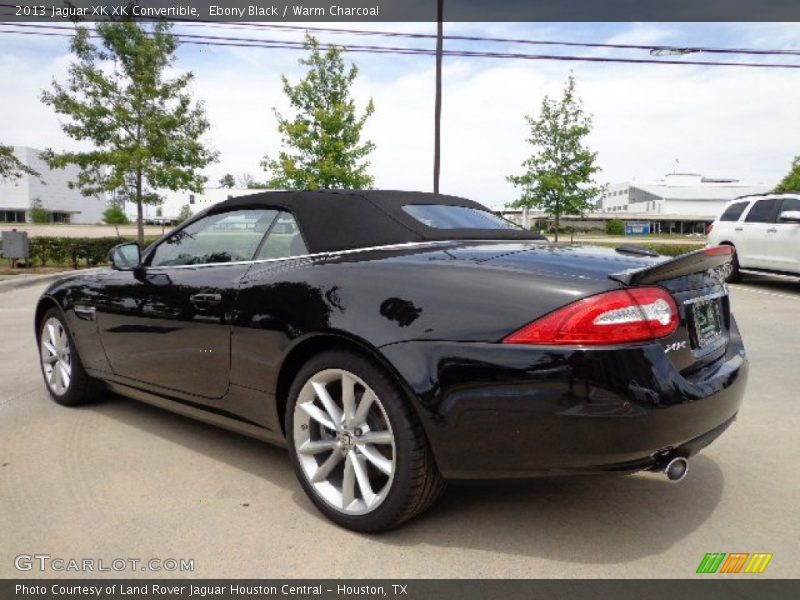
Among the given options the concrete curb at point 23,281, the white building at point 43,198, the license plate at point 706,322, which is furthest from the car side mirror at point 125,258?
the white building at point 43,198

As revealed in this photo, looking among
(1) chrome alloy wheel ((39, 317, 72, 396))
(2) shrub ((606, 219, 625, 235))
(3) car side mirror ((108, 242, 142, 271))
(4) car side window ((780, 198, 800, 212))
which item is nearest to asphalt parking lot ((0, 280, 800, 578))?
(1) chrome alloy wheel ((39, 317, 72, 396))

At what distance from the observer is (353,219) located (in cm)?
301

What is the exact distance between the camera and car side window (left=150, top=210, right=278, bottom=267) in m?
3.15

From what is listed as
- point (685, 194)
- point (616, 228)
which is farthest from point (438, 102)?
point (685, 194)

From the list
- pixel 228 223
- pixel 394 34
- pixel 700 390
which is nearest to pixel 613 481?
pixel 700 390

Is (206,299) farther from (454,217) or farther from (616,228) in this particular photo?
(616,228)

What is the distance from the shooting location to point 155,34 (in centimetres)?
2009

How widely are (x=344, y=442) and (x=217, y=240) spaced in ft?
4.66

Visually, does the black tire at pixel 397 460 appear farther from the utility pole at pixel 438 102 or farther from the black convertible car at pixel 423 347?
the utility pole at pixel 438 102

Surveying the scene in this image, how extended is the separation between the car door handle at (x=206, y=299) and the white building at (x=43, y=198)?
102785mm

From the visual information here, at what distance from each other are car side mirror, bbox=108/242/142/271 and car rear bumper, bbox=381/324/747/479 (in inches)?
86.1

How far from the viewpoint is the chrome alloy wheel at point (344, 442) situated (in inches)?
96.8

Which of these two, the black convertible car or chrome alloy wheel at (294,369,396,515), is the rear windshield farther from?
chrome alloy wheel at (294,369,396,515)

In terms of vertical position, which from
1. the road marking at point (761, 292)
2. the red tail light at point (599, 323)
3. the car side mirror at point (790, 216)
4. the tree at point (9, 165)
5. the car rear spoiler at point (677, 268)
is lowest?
the road marking at point (761, 292)
